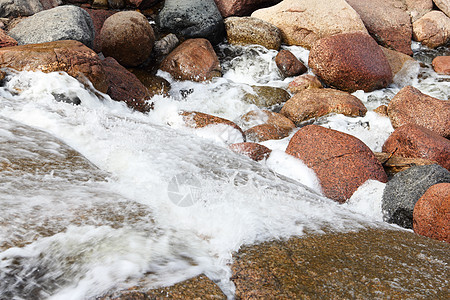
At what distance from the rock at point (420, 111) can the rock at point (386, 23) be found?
Result: 11.9 feet

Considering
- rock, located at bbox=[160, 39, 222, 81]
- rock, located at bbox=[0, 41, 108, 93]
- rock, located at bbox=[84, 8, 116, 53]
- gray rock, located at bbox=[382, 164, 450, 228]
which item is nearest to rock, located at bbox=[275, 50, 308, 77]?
rock, located at bbox=[160, 39, 222, 81]

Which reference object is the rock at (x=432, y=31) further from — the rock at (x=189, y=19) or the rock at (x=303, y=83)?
the rock at (x=189, y=19)

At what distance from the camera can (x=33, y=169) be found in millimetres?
2506

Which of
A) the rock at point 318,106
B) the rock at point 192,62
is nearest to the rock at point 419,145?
the rock at point 318,106

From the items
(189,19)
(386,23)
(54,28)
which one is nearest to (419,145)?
(189,19)

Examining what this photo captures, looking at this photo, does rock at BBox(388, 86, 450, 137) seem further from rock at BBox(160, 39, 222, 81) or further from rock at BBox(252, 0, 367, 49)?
rock at BBox(160, 39, 222, 81)

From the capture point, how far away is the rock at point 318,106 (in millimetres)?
6348

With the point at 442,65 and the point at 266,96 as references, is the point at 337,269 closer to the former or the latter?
the point at 266,96

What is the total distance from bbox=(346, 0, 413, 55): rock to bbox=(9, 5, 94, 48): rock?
7.12 m

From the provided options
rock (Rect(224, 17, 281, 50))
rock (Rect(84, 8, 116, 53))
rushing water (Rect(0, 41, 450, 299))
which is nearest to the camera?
rushing water (Rect(0, 41, 450, 299))

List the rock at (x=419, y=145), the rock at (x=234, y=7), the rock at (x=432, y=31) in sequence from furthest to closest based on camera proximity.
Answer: the rock at (x=432, y=31) → the rock at (x=234, y=7) → the rock at (x=419, y=145)

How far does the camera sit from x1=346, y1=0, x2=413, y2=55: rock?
947cm

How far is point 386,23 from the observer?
970 centimetres

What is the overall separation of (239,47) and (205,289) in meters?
7.59
